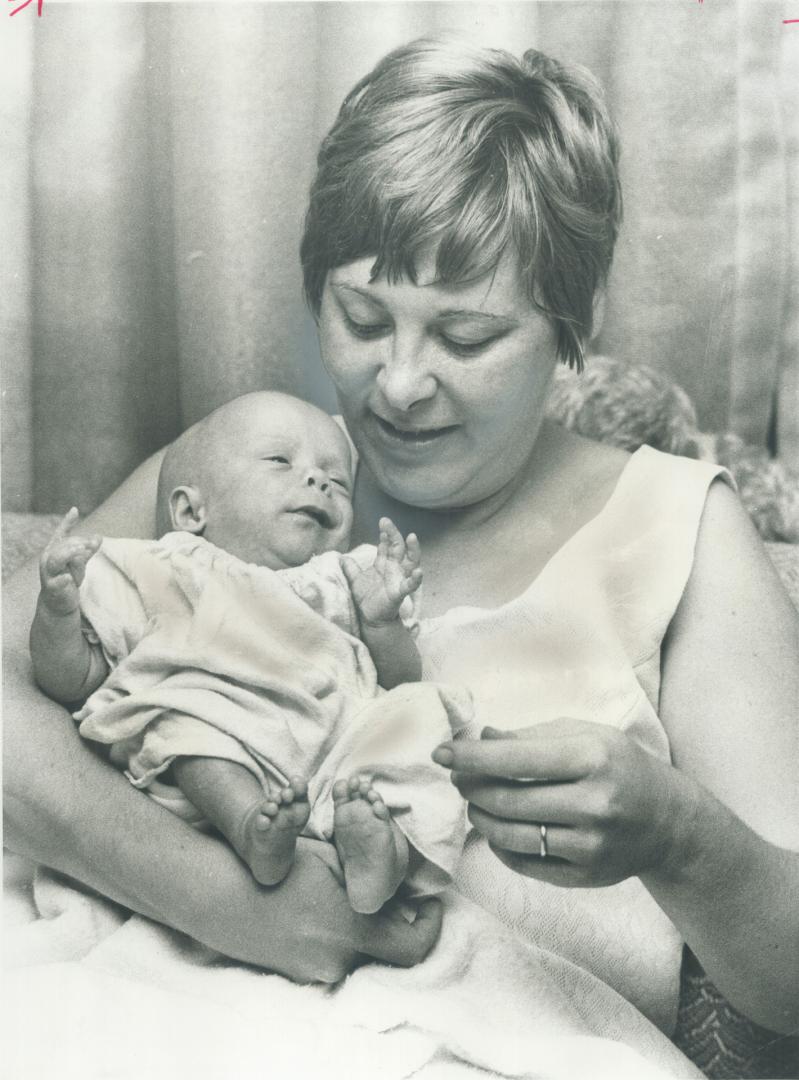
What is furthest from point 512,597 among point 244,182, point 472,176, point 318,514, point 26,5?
point 26,5

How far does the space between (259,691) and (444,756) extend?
0.73ft

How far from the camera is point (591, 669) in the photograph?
1.48 metres

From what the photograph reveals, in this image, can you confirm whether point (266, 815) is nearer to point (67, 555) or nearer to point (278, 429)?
point (67, 555)

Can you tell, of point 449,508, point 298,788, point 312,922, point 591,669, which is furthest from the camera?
point 449,508

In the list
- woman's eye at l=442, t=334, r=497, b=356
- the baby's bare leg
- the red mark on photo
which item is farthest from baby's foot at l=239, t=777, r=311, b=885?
the red mark on photo

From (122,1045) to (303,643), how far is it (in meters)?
0.47

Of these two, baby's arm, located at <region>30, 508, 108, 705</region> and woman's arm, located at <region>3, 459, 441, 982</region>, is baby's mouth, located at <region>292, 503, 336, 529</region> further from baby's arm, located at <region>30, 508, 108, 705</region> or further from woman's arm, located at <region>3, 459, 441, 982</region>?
woman's arm, located at <region>3, 459, 441, 982</region>

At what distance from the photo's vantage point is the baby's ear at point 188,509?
148 centimetres

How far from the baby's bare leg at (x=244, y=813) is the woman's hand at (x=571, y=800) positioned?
174 millimetres

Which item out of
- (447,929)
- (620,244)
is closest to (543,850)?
(447,929)

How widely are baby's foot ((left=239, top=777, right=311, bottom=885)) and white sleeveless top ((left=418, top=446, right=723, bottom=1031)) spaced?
227 mm

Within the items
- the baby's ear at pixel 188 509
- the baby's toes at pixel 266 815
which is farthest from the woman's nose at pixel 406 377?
the baby's toes at pixel 266 815

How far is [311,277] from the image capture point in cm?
155

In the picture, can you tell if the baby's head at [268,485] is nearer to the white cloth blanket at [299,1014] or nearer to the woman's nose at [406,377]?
the woman's nose at [406,377]
